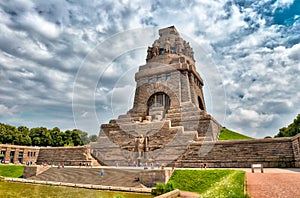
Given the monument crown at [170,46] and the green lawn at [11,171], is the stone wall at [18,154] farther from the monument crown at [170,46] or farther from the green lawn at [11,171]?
the monument crown at [170,46]

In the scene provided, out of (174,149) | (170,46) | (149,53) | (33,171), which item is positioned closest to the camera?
(33,171)

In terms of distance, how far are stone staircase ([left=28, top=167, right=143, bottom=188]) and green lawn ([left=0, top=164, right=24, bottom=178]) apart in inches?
181

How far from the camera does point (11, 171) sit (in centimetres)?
2914

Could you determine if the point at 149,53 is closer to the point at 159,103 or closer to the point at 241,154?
the point at 159,103

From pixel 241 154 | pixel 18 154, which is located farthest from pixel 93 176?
pixel 18 154

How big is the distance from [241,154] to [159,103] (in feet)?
55.8

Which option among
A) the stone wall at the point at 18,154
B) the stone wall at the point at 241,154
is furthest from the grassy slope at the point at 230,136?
the stone wall at the point at 18,154

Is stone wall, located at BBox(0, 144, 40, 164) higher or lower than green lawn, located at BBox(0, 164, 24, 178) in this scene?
higher

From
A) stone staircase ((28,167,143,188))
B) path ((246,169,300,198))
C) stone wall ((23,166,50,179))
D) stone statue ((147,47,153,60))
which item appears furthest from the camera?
stone statue ((147,47,153,60))

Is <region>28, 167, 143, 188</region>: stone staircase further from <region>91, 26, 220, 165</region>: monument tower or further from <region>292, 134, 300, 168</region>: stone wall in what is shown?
<region>292, 134, 300, 168</region>: stone wall

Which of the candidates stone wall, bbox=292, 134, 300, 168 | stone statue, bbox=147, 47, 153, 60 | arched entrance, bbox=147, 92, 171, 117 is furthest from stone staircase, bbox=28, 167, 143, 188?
stone statue, bbox=147, 47, 153, 60

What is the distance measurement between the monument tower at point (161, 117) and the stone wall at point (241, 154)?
61.3 inches

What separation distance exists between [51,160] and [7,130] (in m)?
17.7

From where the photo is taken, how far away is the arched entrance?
120ft
